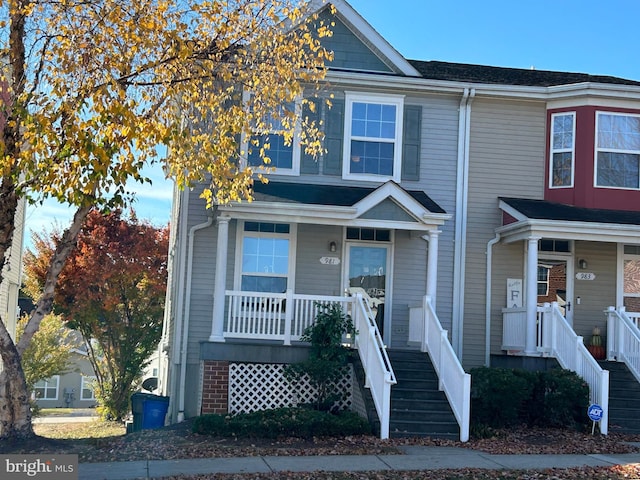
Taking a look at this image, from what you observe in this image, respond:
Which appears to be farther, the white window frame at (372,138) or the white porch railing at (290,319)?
the white window frame at (372,138)

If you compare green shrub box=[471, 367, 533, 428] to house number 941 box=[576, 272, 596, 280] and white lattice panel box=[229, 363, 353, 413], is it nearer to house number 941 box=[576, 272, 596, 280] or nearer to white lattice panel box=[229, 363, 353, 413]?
white lattice panel box=[229, 363, 353, 413]

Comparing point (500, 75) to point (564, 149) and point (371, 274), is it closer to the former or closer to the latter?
point (564, 149)

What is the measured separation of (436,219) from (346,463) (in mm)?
5844

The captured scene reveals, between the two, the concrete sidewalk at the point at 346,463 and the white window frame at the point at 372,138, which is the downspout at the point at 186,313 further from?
the concrete sidewalk at the point at 346,463

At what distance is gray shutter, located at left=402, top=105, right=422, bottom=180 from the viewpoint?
15.9 meters

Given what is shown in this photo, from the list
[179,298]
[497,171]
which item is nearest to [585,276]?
[497,171]

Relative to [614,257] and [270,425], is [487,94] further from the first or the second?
[270,425]

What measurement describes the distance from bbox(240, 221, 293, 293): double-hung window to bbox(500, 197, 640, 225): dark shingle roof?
443cm

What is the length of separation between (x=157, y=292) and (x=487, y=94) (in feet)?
35.2

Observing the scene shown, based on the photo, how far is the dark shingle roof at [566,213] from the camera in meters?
14.9

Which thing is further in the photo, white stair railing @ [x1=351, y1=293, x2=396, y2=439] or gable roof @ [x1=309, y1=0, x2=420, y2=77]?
gable roof @ [x1=309, y1=0, x2=420, y2=77]

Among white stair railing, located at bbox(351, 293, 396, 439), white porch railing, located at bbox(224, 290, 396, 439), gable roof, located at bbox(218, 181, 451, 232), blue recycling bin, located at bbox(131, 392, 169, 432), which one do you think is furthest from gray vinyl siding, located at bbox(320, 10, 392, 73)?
blue recycling bin, located at bbox(131, 392, 169, 432)

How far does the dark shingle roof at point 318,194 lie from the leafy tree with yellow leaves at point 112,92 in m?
2.52

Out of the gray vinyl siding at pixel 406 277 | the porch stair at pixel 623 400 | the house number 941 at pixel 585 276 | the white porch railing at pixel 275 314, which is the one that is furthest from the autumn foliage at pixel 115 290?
the porch stair at pixel 623 400
